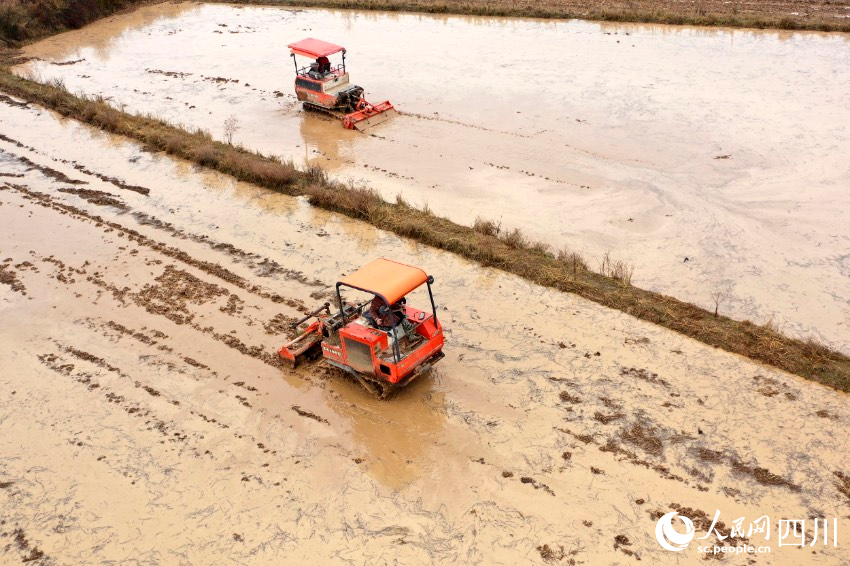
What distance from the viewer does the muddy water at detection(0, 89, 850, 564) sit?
8359 mm

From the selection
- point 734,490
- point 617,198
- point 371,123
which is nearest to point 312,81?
point 371,123

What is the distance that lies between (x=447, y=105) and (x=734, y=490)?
47.6ft

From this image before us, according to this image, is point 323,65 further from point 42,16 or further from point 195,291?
point 42,16

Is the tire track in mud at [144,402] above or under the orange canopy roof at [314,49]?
under

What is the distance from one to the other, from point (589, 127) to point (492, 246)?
22.1 feet

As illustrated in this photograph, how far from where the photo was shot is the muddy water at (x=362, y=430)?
836 cm

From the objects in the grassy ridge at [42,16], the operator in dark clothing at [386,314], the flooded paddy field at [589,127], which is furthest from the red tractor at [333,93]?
the grassy ridge at [42,16]

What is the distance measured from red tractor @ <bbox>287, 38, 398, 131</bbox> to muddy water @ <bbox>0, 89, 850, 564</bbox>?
7.20m

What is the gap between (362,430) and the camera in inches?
386

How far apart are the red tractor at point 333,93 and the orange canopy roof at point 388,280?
10363 millimetres

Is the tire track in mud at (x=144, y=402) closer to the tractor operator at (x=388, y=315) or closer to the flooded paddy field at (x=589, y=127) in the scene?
the tractor operator at (x=388, y=315)

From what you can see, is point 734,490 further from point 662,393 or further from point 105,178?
point 105,178

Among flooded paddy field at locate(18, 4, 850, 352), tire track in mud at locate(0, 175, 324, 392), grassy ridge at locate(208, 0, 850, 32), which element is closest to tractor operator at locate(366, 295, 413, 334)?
tire track in mud at locate(0, 175, 324, 392)

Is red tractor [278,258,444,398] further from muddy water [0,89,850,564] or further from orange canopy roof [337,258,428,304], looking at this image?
muddy water [0,89,850,564]
